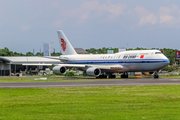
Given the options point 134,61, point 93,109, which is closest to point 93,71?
point 134,61

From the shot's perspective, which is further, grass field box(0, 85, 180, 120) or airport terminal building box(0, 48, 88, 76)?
airport terminal building box(0, 48, 88, 76)

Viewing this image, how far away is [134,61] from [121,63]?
2.73 m

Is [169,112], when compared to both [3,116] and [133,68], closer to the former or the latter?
[3,116]

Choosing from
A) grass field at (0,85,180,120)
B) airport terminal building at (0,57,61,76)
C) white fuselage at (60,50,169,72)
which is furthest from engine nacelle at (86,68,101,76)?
grass field at (0,85,180,120)

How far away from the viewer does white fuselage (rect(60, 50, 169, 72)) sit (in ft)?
169

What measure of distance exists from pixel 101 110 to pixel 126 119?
8.32 feet

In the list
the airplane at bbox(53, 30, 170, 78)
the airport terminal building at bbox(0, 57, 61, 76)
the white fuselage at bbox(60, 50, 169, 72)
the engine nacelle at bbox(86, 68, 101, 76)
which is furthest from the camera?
the airport terminal building at bbox(0, 57, 61, 76)

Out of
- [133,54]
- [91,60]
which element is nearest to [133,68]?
[133,54]

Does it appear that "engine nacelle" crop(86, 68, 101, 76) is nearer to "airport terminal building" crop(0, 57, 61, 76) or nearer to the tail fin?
the tail fin

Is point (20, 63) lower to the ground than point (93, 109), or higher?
higher

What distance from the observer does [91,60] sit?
60.8m

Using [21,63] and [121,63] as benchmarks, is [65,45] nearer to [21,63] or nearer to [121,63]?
[121,63]

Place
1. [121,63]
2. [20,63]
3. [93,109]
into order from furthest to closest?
[20,63] → [121,63] → [93,109]

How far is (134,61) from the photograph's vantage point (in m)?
53.3
